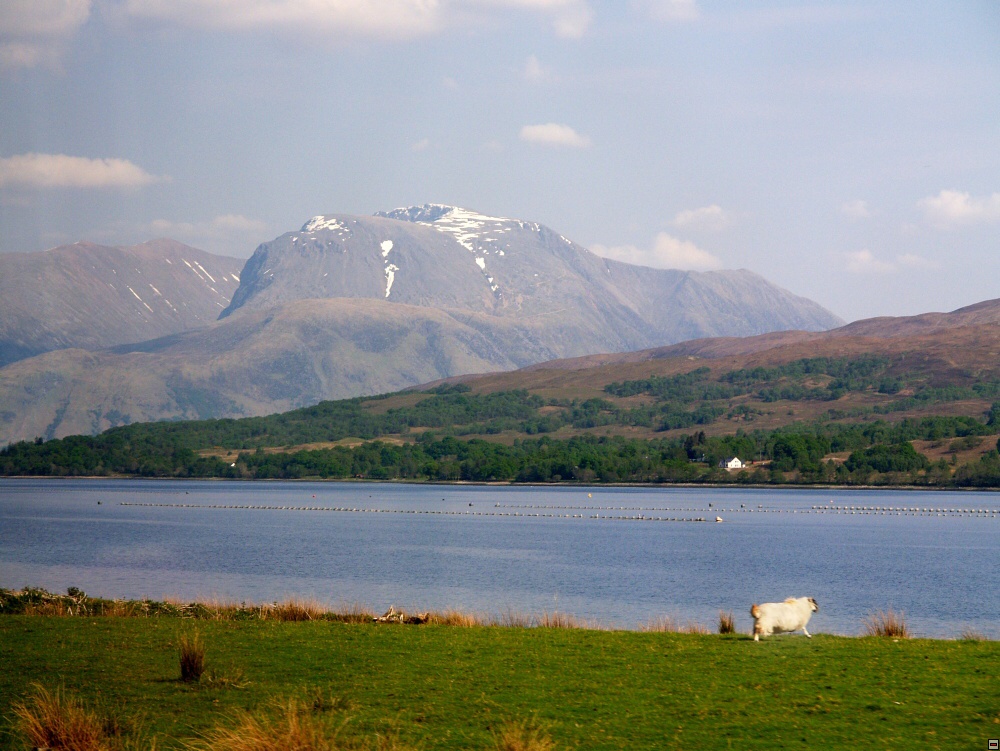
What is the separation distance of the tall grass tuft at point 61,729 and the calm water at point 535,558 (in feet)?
70.7

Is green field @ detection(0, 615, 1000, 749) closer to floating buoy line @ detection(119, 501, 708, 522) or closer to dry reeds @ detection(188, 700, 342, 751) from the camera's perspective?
dry reeds @ detection(188, 700, 342, 751)

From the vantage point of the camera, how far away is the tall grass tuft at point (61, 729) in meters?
11.9

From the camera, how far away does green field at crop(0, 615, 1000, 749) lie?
1297 centimetres

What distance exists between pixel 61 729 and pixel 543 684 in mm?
6445

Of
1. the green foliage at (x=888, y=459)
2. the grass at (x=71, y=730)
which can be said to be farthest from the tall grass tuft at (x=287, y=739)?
the green foliage at (x=888, y=459)

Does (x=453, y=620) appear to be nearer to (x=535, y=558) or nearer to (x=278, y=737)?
(x=278, y=737)

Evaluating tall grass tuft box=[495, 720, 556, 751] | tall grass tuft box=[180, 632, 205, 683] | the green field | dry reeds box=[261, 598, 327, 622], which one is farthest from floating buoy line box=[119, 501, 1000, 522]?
tall grass tuft box=[495, 720, 556, 751]

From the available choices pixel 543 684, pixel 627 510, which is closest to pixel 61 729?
pixel 543 684

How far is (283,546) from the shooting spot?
70312 mm

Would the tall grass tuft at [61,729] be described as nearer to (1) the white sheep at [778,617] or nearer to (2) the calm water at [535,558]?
(1) the white sheep at [778,617]

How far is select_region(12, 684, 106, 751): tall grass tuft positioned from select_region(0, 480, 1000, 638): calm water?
21.6 meters

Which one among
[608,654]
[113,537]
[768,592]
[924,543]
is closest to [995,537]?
[924,543]

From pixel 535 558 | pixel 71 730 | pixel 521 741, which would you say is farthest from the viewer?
pixel 535 558

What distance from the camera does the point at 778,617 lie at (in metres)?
19.9
